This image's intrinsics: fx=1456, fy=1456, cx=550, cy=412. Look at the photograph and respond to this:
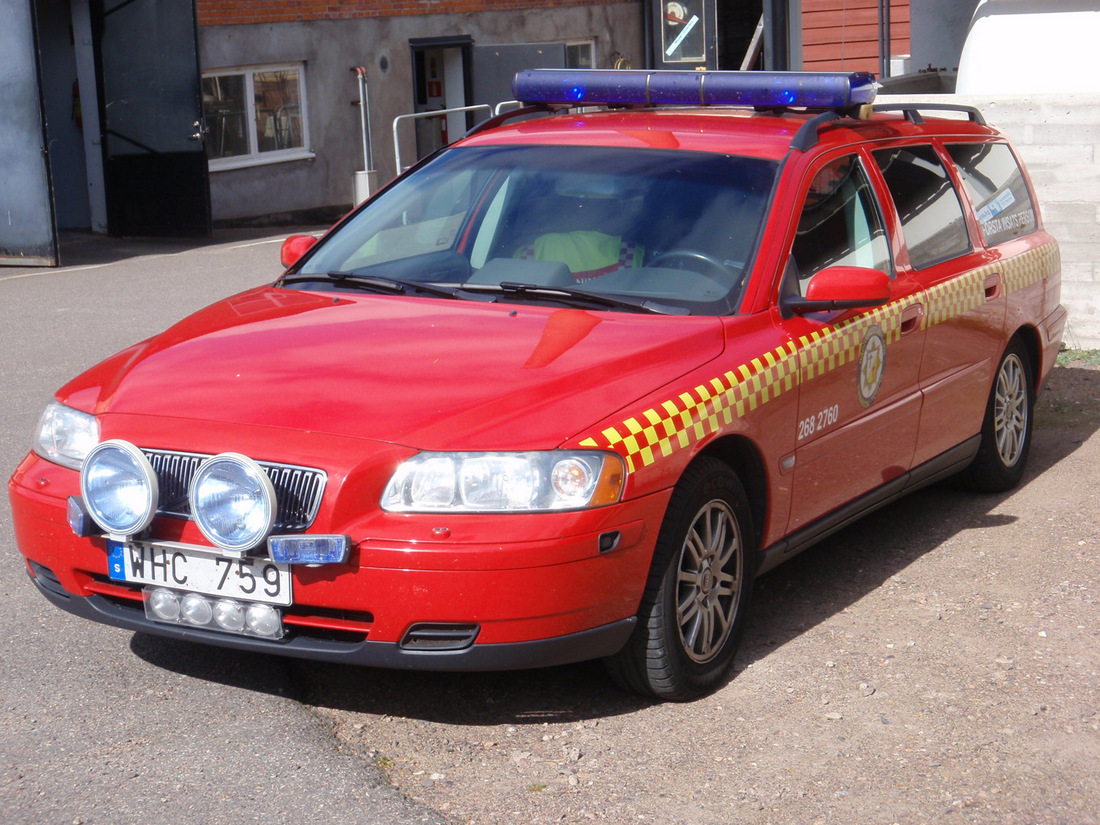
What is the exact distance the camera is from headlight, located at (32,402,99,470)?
158 inches

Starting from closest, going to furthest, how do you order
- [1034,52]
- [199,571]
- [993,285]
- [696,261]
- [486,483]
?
1. [486,483]
2. [199,571]
3. [696,261]
4. [993,285]
5. [1034,52]

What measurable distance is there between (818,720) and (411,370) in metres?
1.49

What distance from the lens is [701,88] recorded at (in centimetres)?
555

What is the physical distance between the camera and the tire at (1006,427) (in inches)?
244

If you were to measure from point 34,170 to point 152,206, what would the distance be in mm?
2907

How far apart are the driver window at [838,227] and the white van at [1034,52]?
6112mm

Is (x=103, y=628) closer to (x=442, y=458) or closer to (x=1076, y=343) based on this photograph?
(x=442, y=458)

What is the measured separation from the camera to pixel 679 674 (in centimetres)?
408

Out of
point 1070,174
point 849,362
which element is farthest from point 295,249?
point 1070,174

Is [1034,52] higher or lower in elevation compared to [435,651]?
higher

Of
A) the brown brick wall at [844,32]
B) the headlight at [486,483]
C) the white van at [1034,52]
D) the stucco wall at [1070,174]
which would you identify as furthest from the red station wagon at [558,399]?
the brown brick wall at [844,32]

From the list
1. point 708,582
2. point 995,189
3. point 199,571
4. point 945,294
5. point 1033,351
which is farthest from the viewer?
point 1033,351

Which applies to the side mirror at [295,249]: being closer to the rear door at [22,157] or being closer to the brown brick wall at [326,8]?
the rear door at [22,157]

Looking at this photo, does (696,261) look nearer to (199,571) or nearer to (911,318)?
(911,318)
